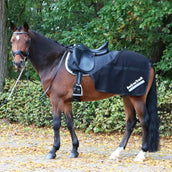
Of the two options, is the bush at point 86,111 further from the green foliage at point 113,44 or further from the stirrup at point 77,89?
the stirrup at point 77,89

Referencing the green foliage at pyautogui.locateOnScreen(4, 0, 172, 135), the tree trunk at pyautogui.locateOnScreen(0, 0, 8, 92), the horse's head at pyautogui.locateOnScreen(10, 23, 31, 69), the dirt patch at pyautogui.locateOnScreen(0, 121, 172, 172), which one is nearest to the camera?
the dirt patch at pyautogui.locateOnScreen(0, 121, 172, 172)

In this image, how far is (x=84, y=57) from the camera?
5.75m

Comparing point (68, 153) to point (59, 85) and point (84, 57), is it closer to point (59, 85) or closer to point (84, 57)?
point (59, 85)

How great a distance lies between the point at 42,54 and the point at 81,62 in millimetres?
771

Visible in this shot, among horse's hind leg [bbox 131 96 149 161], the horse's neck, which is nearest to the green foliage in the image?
horse's hind leg [bbox 131 96 149 161]

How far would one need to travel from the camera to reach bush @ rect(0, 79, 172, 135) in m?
8.41

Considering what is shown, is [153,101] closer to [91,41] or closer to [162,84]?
[162,84]

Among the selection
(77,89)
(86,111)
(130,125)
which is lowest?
(86,111)

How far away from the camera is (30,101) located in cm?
1035

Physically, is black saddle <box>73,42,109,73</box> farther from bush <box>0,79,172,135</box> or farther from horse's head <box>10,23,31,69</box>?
bush <box>0,79,172,135</box>

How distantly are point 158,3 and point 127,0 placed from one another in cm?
86

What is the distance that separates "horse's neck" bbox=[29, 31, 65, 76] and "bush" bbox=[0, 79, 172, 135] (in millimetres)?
3311

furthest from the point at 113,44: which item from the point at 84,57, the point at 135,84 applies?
the point at 135,84

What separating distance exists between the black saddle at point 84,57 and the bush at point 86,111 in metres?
3.08
